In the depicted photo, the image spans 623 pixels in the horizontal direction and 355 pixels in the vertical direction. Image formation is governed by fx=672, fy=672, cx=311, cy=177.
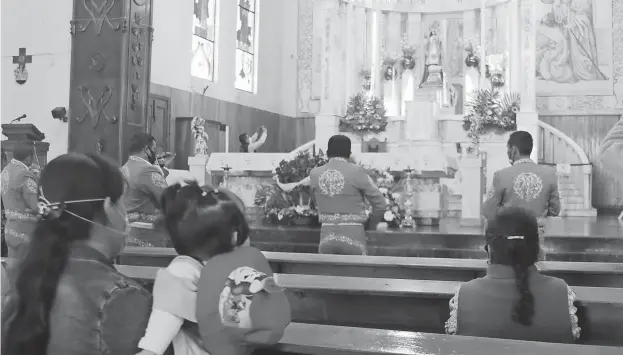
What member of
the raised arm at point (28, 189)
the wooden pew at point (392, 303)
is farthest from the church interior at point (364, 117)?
the raised arm at point (28, 189)

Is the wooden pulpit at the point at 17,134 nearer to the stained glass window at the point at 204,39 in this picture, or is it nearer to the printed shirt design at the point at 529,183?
the printed shirt design at the point at 529,183

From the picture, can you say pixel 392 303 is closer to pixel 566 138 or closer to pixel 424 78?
pixel 566 138

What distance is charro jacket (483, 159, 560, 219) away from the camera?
16.9ft

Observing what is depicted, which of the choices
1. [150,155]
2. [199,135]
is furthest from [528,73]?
[150,155]

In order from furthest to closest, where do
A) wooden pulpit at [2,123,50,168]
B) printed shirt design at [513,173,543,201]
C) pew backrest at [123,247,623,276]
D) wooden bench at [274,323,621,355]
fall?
1. wooden pulpit at [2,123,50,168]
2. printed shirt design at [513,173,543,201]
3. pew backrest at [123,247,623,276]
4. wooden bench at [274,323,621,355]

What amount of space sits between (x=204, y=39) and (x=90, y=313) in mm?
13499

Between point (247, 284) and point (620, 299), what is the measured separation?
1924 mm

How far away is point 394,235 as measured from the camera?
26.2 ft

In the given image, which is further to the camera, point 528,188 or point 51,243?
point 528,188

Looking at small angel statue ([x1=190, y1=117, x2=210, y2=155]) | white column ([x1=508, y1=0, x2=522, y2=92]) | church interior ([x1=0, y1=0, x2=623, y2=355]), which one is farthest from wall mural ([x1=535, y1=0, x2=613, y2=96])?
small angel statue ([x1=190, y1=117, x2=210, y2=155])

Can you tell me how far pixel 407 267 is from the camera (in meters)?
4.44

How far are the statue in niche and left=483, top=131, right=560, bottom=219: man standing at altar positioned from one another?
35.3 ft

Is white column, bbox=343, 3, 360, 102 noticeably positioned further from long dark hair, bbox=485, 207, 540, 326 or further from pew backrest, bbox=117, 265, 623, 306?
long dark hair, bbox=485, 207, 540, 326

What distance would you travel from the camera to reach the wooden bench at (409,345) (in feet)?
7.28
